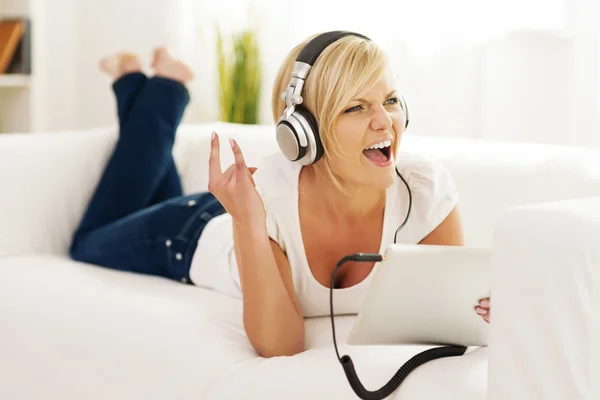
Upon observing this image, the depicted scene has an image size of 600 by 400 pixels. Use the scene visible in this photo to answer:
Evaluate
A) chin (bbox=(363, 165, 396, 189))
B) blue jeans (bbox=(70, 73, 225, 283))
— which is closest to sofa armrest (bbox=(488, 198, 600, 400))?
chin (bbox=(363, 165, 396, 189))

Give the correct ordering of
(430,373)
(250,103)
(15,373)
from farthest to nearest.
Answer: (250,103) → (15,373) → (430,373)

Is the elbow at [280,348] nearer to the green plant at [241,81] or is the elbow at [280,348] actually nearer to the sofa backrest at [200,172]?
the sofa backrest at [200,172]

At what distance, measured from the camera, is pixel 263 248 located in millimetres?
1281

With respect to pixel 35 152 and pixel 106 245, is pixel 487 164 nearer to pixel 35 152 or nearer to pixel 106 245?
pixel 106 245

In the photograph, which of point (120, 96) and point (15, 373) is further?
point (120, 96)

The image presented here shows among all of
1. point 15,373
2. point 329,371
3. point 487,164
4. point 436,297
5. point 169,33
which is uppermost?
point 169,33

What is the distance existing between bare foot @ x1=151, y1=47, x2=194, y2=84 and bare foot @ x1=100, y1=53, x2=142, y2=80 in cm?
9

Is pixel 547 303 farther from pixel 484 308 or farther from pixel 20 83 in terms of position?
pixel 20 83

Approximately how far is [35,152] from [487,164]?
1.07 meters

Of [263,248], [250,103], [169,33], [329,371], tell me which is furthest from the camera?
[169,33]

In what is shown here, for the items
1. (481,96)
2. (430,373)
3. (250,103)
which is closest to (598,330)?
(430,373)

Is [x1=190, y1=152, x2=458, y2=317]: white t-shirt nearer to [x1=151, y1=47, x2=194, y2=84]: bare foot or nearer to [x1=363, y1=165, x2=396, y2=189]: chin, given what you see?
[x1=363, y1=165, x2=396, y2=189]: chin

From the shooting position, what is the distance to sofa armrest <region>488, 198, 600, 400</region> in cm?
82

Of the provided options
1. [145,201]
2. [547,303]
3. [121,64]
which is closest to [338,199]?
[547,303]
